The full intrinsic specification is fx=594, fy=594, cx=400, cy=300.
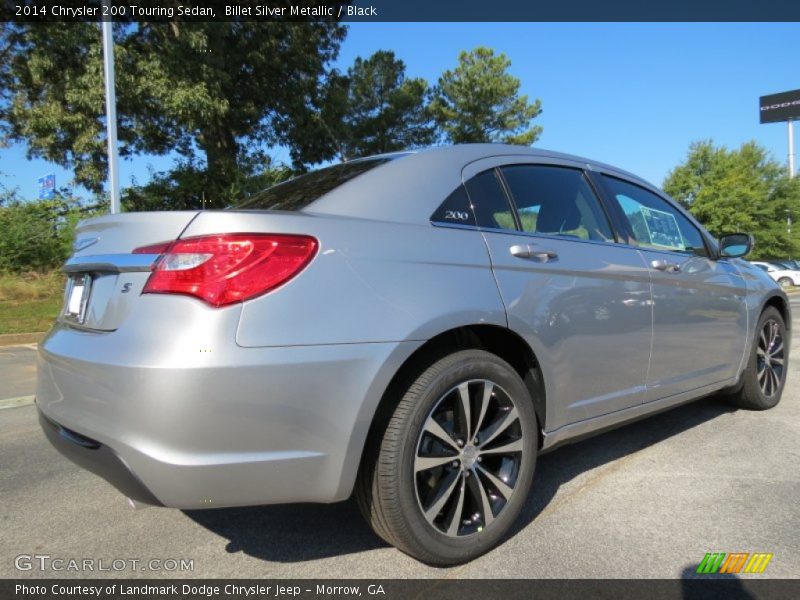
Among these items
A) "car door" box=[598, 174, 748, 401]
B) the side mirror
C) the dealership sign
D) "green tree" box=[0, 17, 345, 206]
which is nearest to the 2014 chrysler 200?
"car door" box=[598, 174, 748, 401]

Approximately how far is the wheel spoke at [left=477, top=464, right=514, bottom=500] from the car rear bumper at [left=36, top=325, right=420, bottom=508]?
0.62 meters

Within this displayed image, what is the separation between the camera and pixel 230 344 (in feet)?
5.91

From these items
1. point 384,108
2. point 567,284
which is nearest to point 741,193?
point 384,108

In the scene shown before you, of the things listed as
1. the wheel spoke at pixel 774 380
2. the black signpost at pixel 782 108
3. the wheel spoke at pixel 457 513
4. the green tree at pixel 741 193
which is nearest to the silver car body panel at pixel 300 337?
the wheel spoke at pixel 457 513

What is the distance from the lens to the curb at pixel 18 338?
29.2 ft

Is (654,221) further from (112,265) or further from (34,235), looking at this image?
(34,235)

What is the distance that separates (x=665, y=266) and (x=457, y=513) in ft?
6.22

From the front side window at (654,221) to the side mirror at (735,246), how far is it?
9.3 inches

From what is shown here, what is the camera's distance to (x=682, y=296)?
336cm

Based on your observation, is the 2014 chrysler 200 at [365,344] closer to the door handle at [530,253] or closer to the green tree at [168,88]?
the door handle at [530,253]

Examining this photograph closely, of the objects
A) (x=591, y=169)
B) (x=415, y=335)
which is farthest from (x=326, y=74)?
(x=415, y=335)

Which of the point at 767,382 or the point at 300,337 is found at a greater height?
the point at 300,337

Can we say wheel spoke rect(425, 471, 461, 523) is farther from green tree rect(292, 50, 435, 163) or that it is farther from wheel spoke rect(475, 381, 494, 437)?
green tree rect(292, 50, 435, 163)

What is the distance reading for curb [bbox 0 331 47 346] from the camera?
8898 mm
